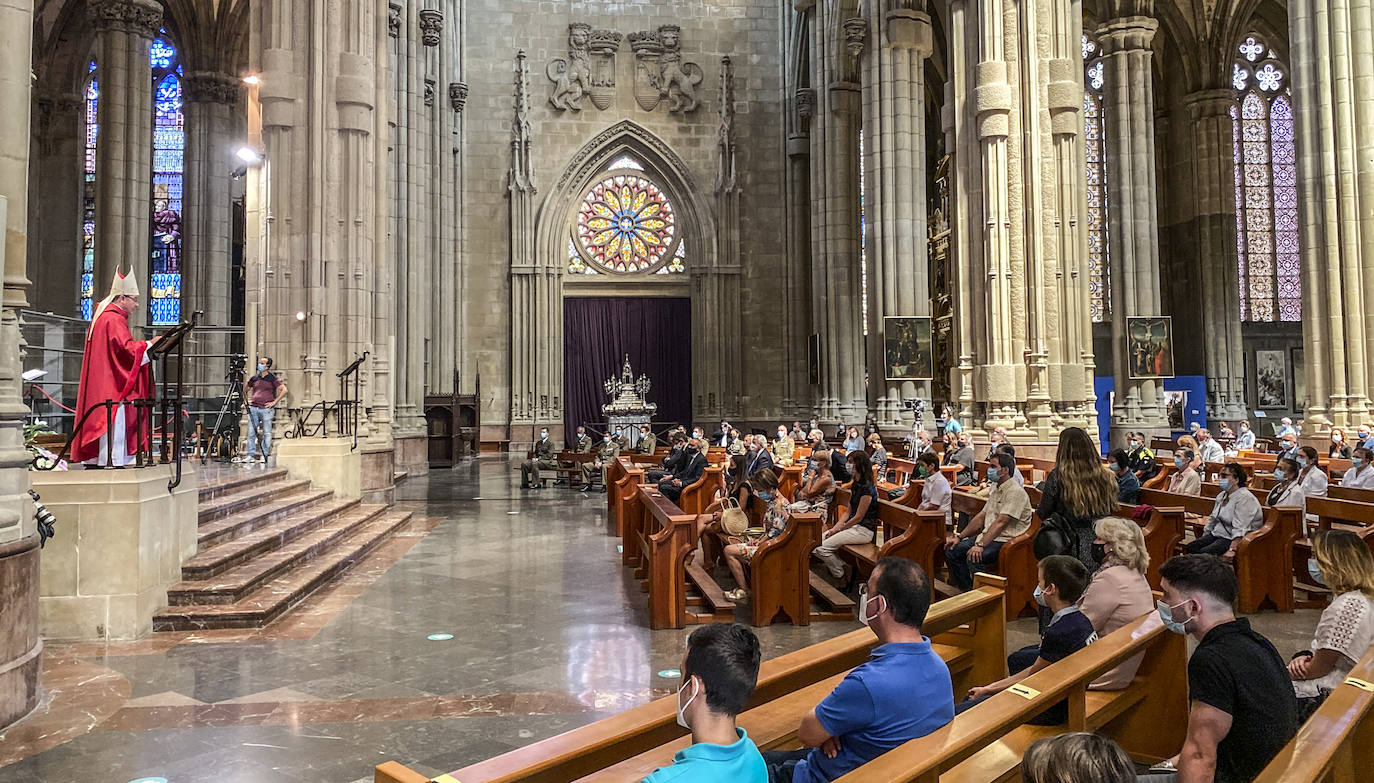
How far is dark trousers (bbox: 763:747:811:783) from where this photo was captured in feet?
9.53

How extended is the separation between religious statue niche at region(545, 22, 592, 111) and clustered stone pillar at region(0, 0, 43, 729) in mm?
25388

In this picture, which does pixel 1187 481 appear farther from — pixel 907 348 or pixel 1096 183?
pixel 1096 183

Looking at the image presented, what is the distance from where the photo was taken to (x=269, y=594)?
729 centimetres

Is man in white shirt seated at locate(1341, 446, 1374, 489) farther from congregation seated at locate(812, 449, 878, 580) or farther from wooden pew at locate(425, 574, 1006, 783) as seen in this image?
wooden pew at locate(425, 574, 1006, 783)

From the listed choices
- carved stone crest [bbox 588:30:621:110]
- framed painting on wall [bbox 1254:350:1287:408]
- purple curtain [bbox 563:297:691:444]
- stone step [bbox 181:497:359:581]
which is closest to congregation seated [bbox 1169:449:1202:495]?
stone step [bbox 181:497:359:581]

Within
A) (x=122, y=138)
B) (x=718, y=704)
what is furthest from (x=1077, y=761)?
(x=122, y=138)

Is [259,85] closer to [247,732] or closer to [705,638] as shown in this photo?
[247,732]

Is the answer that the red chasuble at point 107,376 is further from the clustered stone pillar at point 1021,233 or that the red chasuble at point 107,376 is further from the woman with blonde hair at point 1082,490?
the clustered stone pillar at point 1021,233

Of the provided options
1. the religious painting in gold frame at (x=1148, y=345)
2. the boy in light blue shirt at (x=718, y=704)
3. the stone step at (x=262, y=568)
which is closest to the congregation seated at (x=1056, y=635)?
the boy in light blue shirt at (x=718, y=704)

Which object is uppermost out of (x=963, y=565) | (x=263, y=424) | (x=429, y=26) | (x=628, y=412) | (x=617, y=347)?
(x=429, y=26)

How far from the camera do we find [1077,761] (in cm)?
184

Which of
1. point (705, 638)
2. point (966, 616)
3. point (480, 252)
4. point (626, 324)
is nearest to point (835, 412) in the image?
point (626, 324)

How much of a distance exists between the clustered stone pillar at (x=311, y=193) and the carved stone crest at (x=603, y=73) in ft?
51.9

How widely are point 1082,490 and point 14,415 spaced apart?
20.0 feet
